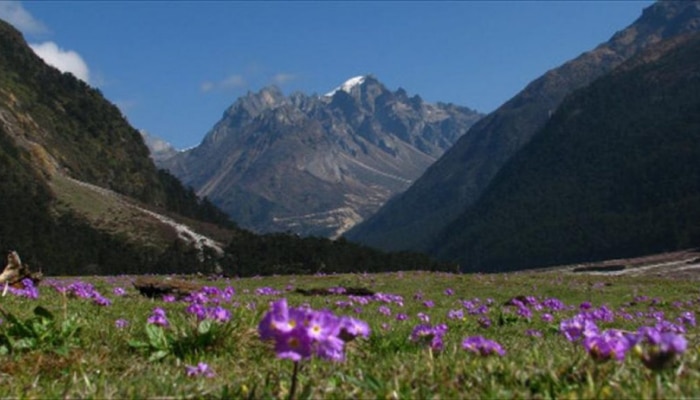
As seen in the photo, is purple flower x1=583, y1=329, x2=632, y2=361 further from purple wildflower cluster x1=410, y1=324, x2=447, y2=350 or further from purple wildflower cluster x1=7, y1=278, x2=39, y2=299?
purple wildflower cluster x1=7, y1=278, x2=39, y2=299

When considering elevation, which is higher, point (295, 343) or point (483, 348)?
point (295, 343)

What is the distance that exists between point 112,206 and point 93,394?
141 metres

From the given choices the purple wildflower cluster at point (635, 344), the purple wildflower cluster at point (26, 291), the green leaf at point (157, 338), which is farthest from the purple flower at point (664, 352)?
the purple wildflower cluster at point (26, 291)

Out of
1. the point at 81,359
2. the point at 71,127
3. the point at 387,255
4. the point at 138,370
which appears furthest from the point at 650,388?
the point at 71,127

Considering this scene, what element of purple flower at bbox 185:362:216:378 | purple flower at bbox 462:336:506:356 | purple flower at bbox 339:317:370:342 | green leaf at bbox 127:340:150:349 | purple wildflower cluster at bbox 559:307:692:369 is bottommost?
purple flower at bbox 185:362:216:378

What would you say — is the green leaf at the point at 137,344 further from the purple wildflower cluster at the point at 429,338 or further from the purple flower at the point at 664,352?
the purple flower at the point at 664,352

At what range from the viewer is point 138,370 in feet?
19.9

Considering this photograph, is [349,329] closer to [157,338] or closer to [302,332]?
[302,332]

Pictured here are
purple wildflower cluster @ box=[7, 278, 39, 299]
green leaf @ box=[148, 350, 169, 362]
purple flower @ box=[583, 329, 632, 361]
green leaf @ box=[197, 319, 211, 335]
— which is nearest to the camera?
purple flower @ box=[583, 329, 632, 361]

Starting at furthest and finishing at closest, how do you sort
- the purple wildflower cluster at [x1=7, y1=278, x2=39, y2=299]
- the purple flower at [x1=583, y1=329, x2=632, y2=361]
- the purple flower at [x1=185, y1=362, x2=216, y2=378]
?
the purple wildflower cluster at [x1=7, y1=278, x2=39, y2=299] → the purple flower at [x1=185, y1=362, x2=216, y2=378] → the purple flower at [x1=583, y1=329, x2=632, y2=361]

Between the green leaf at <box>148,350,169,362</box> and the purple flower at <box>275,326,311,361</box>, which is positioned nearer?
the purple flower at <box>275,326,311,361</box>

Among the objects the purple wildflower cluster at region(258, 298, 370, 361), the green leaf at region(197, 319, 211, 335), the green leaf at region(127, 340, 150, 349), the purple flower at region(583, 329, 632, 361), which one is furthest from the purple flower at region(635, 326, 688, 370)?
the green leaf at region(127, 340, 150, 349)

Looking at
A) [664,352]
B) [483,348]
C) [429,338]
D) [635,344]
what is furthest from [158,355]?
[664,352]

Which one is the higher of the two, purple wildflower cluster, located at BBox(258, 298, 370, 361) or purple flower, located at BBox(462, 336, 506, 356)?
purple wildflower cluster, located at BBox(258, 298, 370, 361)
